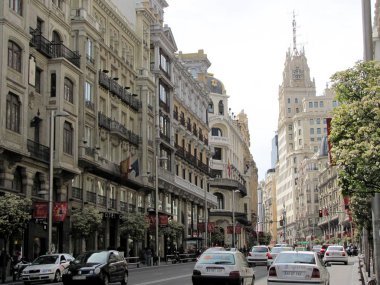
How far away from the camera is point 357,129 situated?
1522 centimetres

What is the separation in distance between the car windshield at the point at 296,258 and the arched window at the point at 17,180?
21.4 m

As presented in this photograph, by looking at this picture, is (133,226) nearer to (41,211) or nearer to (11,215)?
(41,211)

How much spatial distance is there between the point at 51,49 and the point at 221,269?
86.4 feet

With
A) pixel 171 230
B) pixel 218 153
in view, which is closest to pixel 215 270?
pixel 171 230

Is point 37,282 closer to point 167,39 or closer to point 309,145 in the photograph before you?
point 167,39

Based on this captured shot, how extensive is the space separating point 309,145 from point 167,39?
130963 millimetres

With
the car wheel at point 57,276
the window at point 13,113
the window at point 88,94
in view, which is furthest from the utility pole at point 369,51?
the window at point 88,94

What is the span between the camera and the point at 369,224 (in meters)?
31.7

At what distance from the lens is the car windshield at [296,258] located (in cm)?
2005

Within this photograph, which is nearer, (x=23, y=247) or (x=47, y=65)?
(x=23, y=247)

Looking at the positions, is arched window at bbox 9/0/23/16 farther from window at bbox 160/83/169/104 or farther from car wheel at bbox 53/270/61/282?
window at bbox 160/83/169/104

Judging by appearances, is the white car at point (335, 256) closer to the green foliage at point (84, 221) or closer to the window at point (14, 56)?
the green foliage at point (84, 221)

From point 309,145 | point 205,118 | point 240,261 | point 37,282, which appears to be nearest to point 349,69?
point 240,261

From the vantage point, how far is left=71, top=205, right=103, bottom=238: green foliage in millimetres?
42344
